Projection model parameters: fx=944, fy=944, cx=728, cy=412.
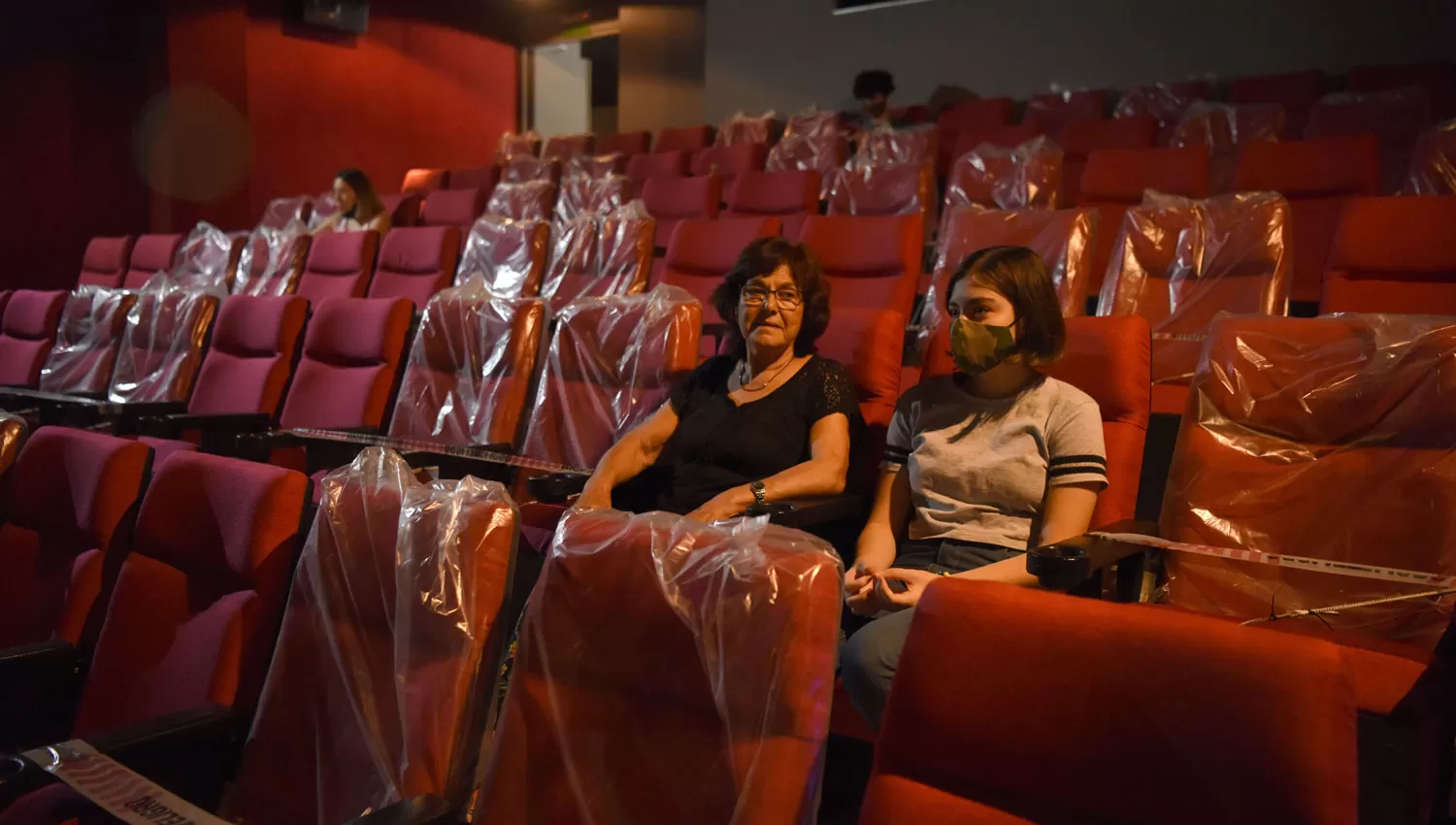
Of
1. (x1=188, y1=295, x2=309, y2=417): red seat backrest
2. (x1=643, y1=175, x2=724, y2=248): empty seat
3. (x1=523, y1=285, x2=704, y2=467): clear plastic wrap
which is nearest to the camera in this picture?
(x1=523, y1=285, x2=704, y2=467): clear plastic wrap

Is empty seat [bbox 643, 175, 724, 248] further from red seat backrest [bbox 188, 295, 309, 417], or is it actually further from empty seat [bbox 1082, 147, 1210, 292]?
red seat backrest [bbox 188, 295, 309, 417]

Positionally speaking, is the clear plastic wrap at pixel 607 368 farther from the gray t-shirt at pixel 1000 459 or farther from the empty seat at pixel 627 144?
the empty seat at pixel 627 144

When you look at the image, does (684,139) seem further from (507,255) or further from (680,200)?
(507,255)

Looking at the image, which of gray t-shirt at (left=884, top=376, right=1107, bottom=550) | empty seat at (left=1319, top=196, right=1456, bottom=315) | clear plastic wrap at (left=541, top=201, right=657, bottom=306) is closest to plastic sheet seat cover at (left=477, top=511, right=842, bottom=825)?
gray t-shirt at (left=884, top=376, right=1107, bottom=550)

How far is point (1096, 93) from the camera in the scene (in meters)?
4.55

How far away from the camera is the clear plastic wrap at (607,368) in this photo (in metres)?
1.98

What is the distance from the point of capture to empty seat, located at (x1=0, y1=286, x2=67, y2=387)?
3500 mm

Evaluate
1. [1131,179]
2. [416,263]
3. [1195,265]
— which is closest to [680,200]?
[416,263]

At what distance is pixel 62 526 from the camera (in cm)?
146

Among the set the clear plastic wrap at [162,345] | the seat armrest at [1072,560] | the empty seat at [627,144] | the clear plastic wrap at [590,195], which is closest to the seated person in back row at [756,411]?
the seat armrest at [1072,560]

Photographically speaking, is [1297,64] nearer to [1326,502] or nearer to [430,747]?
[1326,502]

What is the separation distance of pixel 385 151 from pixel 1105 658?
7320mm

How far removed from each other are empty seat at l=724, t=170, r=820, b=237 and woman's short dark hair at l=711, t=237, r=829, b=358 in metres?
1.73

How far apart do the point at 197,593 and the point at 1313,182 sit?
3121mm
